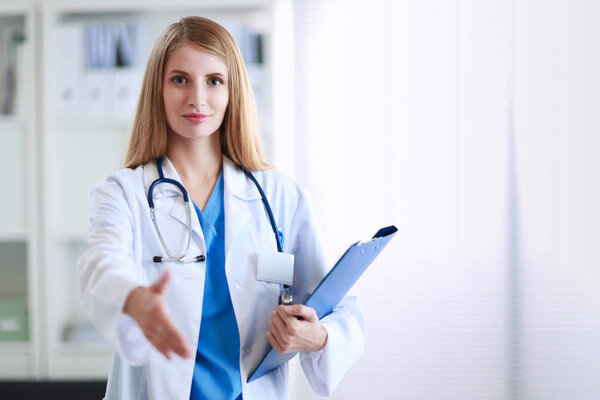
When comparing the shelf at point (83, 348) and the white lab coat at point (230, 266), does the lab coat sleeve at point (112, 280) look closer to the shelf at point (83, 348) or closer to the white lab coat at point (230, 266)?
the white lab coat at point (230, 266)

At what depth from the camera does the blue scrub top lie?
0.99 meters

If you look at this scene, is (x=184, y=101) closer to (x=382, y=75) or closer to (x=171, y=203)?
(x=171, y=203)

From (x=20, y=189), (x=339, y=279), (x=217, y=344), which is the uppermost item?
(x=20, y=189)

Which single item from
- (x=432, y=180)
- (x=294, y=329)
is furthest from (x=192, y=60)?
(x=432, y=180)

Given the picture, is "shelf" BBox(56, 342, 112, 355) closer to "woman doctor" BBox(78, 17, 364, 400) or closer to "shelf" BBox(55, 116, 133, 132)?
"shelf" BBox(55, 116, 133, 132)

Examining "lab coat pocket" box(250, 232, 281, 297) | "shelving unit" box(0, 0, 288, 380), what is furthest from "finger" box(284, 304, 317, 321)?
"shelving unit" box(0, 0, 288, 380)

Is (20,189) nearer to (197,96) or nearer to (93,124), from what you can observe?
(93,124)

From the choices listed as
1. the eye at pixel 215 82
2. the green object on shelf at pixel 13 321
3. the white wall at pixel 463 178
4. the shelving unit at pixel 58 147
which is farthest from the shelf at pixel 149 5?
the green object on shelf at pixel 13 321

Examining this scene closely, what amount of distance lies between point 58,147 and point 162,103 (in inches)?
53.5

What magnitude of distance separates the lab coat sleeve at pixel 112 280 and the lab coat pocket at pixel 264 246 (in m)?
0.25

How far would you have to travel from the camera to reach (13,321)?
2.18 meters

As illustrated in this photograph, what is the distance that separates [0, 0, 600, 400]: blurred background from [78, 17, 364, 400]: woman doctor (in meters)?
1.04

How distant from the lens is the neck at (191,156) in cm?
111

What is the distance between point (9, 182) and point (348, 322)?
1.76m
